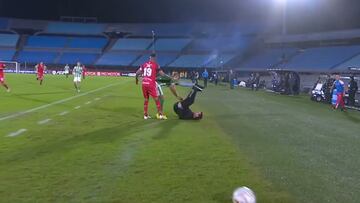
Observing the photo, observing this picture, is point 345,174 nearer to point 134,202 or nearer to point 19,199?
point 134,202

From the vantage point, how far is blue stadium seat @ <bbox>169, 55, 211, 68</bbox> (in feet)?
270

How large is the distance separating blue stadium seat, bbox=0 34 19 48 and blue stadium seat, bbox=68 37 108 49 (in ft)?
30.9

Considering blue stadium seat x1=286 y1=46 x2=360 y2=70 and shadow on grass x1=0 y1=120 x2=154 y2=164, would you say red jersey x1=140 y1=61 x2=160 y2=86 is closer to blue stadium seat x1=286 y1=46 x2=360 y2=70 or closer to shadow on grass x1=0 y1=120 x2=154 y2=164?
shadow on grass x1=0 y1=120 x2=154 y2=164

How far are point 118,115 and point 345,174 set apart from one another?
1010cm

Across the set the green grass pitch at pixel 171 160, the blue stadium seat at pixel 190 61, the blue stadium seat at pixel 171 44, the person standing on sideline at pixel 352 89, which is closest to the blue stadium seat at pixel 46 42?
the blue stadium seat at pixel 171 44

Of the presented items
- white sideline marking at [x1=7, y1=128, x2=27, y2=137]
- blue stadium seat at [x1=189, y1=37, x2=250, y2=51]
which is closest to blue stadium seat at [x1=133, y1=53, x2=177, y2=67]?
blue stadium seat at [x1=189, y1=37, x2=250, y2=51]

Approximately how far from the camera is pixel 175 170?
802 cm

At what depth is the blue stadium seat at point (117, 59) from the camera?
87.0 m

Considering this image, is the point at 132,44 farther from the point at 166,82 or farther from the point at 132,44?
the point at 166,82

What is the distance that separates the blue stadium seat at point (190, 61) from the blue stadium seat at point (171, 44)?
2560mm

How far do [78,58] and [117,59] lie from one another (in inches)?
267

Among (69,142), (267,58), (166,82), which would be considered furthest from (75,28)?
(69,142)

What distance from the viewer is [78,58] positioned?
88.2m

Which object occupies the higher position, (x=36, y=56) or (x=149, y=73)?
(x=36, y=56)
